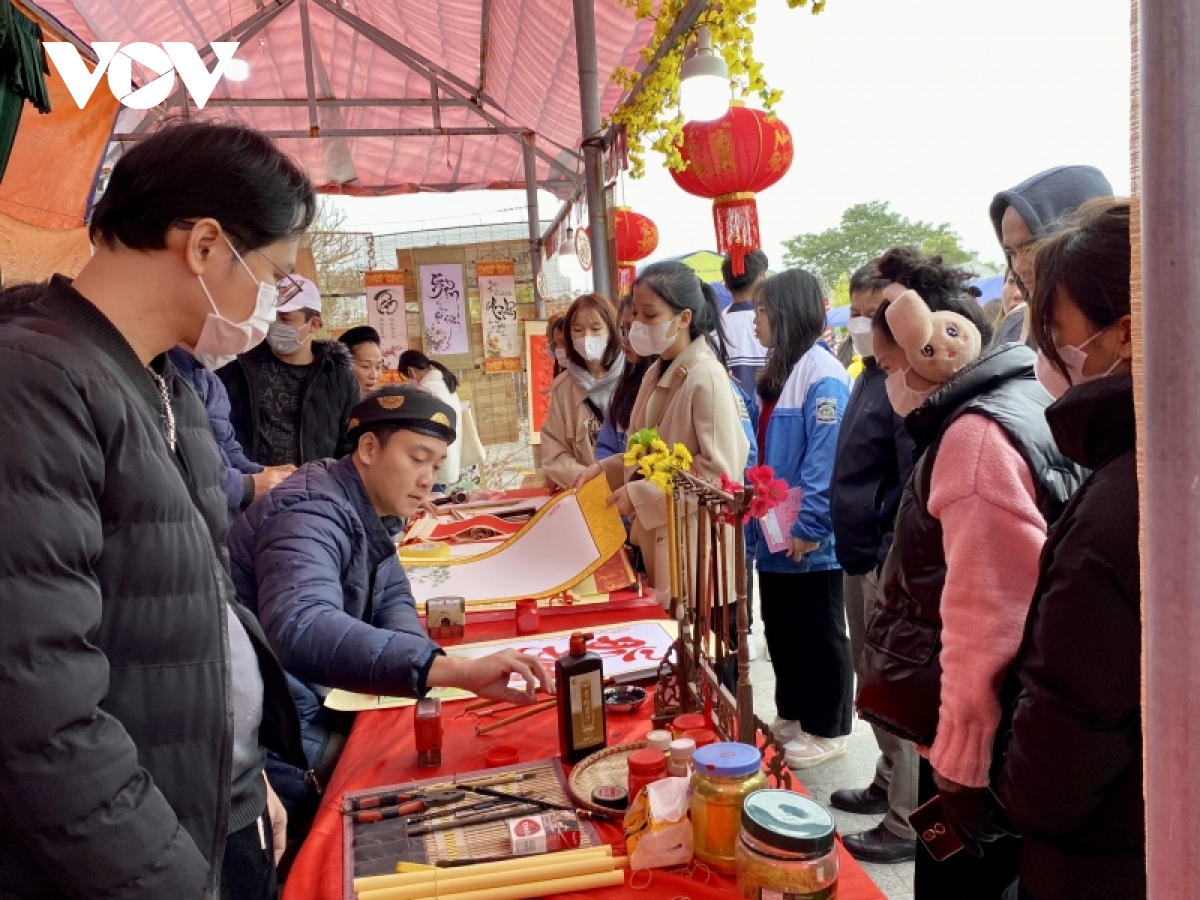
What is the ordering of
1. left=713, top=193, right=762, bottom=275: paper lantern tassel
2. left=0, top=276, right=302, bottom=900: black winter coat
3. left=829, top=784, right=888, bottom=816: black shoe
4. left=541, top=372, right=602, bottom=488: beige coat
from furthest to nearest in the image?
left=713, top=193, right=762, bottom=275: paper lantern tassel → left=541, top=372, right=602, bottom=488: beige coat → left=829, top=784, right=888, bottom=816: black shoe → left=0, top=276, right=302, bottom=900: black winter coat

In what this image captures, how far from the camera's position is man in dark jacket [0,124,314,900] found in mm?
779

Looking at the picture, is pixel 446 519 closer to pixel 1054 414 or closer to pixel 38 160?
pixel 38 160

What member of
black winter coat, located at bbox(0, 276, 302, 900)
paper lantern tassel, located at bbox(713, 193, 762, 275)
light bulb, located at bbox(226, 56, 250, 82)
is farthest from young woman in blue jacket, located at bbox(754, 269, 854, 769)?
light bulb, located at bbox(226, 56, 250, 82)

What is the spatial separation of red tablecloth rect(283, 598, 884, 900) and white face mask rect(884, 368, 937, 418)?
0.79 meters

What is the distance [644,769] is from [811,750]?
1866mm

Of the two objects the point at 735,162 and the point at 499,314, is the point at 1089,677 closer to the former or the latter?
the point at 735,162

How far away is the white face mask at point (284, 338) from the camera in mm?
3309

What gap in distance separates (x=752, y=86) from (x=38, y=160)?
2764 millimetres

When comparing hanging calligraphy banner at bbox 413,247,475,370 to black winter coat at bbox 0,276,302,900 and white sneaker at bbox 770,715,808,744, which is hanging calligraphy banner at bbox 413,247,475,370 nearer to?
white sneaker at bbox 770,715,808,744

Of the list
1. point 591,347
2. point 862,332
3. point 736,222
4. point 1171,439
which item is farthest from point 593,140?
point 1171,439

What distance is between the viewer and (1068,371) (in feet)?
3.71

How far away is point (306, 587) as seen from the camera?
150 cm

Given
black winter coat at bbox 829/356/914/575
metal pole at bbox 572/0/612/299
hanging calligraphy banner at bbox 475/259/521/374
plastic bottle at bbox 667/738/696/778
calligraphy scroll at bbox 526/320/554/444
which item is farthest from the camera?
hanging calligraphy banner at bbox 475/259/521/374

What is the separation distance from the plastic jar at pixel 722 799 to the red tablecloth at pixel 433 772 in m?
0.03
